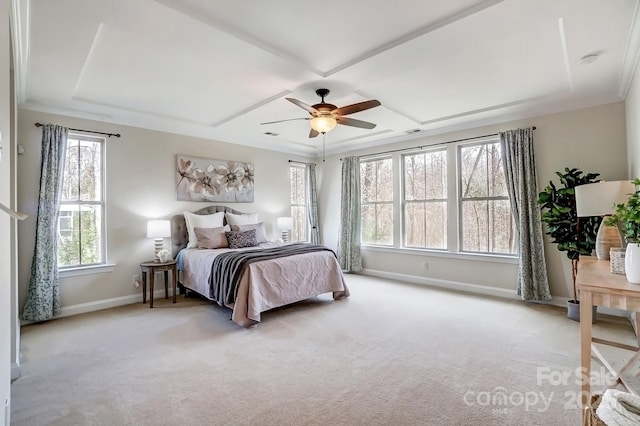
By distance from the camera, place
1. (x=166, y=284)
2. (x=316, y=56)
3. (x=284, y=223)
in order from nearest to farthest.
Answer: (x=316, y=56), (x=166, y=284), (x=284, y=223)

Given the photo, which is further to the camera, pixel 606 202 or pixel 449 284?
pixel 449 284

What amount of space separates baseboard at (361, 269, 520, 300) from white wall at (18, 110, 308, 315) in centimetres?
352

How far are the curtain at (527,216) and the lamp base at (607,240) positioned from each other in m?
1.55

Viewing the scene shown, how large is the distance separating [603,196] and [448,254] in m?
2.59

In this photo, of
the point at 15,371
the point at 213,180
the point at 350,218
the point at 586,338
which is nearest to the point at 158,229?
the point at 213,180

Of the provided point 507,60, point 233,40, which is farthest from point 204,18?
point 507,60

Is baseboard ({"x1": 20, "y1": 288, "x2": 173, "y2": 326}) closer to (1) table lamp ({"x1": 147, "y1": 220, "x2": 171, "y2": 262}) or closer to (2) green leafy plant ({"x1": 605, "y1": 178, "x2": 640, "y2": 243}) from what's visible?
(1) table lamp ({"x1": 147, "y1": 220, "x2": 171, "y2": 262})

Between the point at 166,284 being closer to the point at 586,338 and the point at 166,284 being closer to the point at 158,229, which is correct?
the point at 158,229

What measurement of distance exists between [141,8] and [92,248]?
3352mm

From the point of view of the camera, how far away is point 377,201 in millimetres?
6066

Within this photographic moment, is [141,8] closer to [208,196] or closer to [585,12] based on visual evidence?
[585,12]

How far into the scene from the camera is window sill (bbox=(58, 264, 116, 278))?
12.5 feet

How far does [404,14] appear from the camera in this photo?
83.5 inches

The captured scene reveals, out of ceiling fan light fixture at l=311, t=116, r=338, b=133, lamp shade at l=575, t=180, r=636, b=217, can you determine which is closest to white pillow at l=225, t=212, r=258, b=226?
ceiling fan light fixture at l=311, t=116, r=338, b=133
